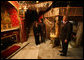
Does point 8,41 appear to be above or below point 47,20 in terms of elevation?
below

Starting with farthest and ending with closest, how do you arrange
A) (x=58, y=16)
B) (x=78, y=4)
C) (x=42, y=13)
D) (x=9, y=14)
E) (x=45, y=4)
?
(x=42, y=13) < (x=78, y=4) < (x=45, y=4) < (x=9, y=14) < (x=58, y=16)

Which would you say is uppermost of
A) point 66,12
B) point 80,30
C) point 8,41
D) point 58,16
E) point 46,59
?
point 66,12

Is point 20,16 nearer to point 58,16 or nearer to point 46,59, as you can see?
point 58,16

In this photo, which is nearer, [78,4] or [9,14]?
[9,14]

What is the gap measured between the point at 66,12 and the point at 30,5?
3.58 meters

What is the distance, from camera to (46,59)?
3.54m

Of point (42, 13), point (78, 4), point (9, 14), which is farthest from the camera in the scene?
point (42, 13)

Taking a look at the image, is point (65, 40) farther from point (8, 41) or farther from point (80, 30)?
point (8, 41)

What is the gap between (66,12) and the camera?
4.84m

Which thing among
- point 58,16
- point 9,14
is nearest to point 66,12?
point 58,16

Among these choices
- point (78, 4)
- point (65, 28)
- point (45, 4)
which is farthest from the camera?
point (78, 4)

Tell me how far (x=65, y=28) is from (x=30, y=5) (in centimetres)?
423

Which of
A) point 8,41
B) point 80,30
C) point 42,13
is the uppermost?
point 42,13

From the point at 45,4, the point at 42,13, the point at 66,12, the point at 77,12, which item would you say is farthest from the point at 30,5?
the point at 77,12
